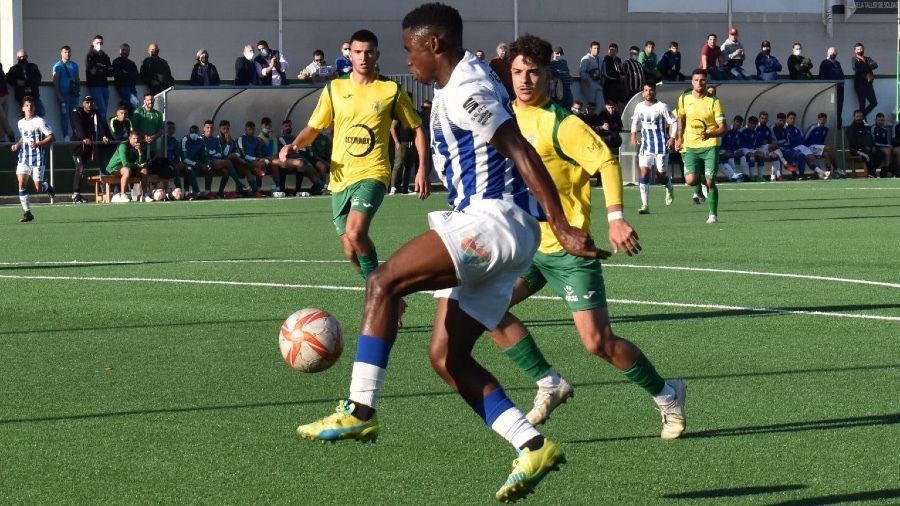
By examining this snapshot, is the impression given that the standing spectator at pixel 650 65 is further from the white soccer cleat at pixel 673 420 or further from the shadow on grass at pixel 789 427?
the white soccer cleat at pixel 673 420

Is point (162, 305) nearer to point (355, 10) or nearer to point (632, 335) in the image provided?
point (632, 335)

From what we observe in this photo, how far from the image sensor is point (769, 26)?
45.8m

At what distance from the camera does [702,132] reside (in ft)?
74.5

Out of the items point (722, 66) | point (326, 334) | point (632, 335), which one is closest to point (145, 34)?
point (722, 66)

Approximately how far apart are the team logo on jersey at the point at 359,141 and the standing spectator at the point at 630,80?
2557 cm

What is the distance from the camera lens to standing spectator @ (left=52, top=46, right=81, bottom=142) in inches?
1262

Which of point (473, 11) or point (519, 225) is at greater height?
point (473, 11)

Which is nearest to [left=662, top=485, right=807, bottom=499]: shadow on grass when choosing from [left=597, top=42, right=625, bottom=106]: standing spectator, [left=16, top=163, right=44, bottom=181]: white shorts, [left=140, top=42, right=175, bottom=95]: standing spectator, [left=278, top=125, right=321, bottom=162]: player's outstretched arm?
[left=278, top=125, right=321, bottom=162]: player's outstretched arm

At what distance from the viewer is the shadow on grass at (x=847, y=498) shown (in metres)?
5.59

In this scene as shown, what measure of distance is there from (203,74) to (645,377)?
29.0 meters

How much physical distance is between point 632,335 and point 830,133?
103ft

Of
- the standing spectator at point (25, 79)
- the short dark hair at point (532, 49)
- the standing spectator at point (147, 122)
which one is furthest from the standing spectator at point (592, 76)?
the short dark hair at point (532, 49)

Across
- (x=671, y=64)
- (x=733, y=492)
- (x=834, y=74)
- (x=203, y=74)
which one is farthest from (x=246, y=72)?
(x=733, y=492)

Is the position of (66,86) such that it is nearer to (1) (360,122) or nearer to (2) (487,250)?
(1) (360,122)
